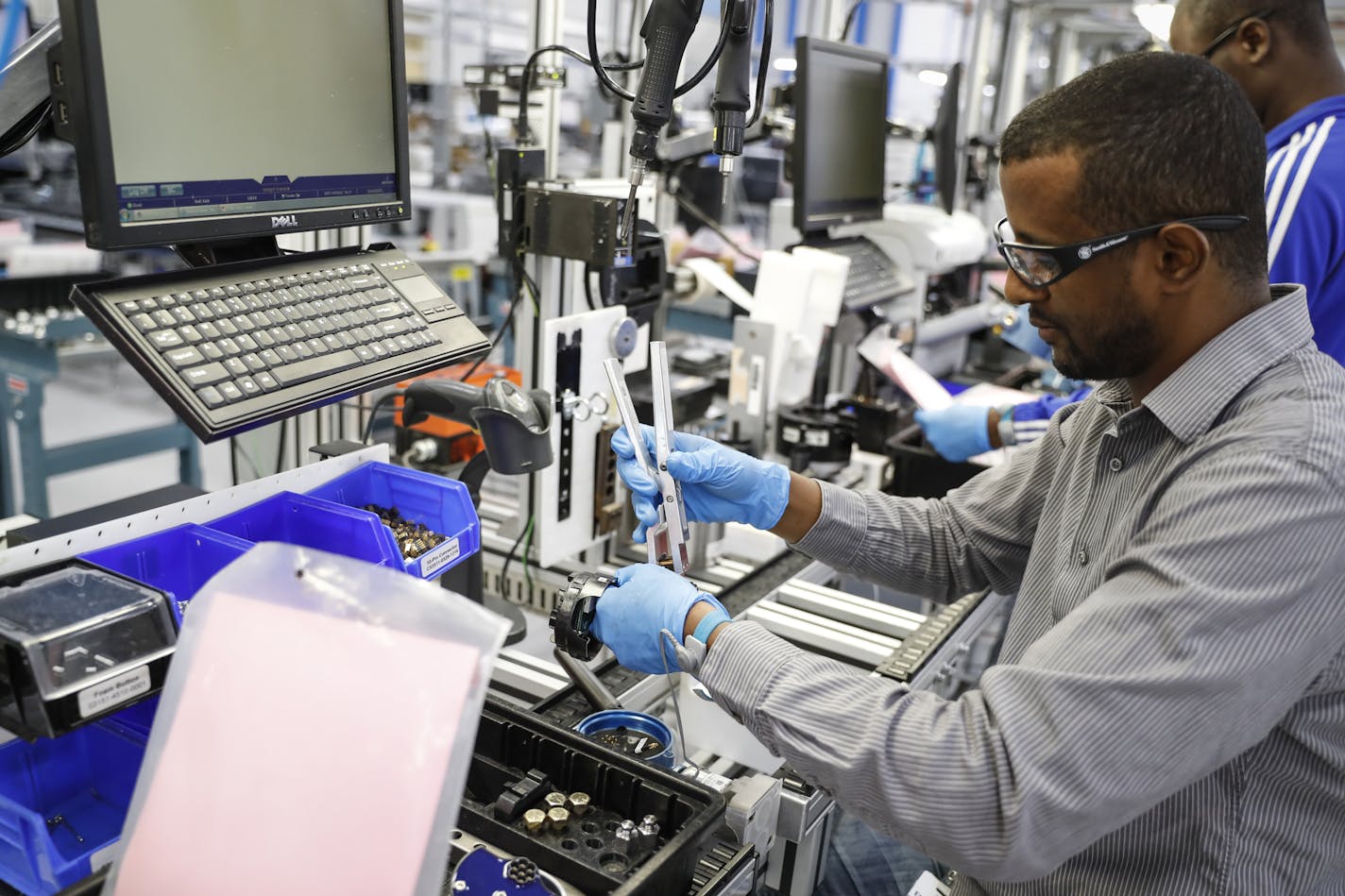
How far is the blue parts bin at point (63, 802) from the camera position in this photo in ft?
2.49

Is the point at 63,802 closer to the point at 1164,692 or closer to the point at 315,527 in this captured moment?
the point at 315,527

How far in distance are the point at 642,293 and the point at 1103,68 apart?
3.17 ft

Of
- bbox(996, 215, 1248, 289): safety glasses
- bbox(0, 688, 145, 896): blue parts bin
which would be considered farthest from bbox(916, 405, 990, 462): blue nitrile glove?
bbox(0, 688, 145, 896): blue parts bin

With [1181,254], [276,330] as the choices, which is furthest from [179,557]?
[1181,254]

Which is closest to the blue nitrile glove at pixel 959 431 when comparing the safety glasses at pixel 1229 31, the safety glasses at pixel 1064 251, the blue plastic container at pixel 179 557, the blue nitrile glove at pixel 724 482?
the safety glasses at pixel 1229 31

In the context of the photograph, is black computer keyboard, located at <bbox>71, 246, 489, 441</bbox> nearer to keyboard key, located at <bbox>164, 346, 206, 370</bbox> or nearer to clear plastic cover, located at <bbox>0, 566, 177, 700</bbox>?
keyboard key, located at <bbox>164, 346, 206, 370</bbox>

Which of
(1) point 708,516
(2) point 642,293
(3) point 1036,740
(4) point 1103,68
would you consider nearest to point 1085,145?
(4) point 1103,68

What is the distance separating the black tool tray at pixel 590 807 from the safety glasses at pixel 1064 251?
60 centimetres

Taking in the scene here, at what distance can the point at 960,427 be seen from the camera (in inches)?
85.9

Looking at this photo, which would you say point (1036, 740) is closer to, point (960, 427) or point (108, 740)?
point (108, 740)

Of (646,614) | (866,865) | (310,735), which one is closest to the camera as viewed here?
(310,735)

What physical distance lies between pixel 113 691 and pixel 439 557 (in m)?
0.36

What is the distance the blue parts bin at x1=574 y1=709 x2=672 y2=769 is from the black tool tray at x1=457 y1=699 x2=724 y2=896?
0.11 m

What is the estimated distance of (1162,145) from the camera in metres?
0.91
